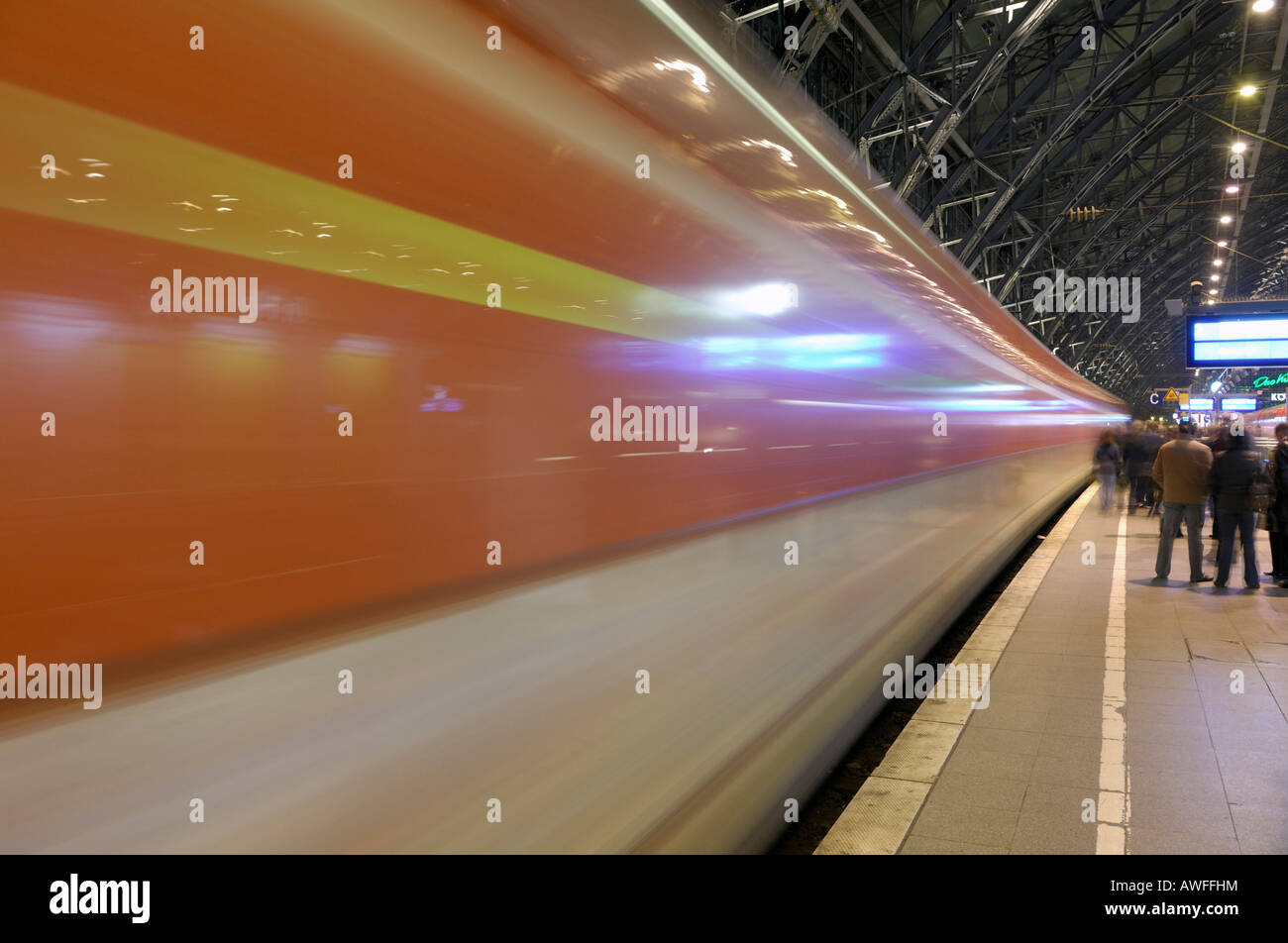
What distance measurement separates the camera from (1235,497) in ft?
25.8

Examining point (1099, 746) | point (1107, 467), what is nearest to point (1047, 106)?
point (1107, 467)

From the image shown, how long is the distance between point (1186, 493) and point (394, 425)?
8.88 metres

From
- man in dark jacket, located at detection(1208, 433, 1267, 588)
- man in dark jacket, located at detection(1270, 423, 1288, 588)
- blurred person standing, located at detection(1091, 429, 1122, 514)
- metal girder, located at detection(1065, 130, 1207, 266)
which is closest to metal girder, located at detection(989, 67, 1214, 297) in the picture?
metal girder, located at detection(1065, 130, 1207, 266)

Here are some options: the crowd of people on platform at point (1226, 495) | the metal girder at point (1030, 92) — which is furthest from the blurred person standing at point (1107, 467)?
the metal girder at point (1030, 92)

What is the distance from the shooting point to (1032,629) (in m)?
6.37

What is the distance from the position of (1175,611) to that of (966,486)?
233cm

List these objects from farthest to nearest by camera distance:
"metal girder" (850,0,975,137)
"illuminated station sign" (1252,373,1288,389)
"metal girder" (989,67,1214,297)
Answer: "metal girder" (989,67,1214,297) → "metal girder" (850,0,975,137) → "illuminated station sign" (1252,373,1288,389)

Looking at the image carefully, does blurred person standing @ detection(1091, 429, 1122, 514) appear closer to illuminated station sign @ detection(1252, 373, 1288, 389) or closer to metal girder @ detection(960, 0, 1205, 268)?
illuminated station sign @ detection(1252, 373, 1288, 389)

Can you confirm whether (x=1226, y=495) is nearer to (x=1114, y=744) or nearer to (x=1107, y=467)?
(x=1114, y=744)

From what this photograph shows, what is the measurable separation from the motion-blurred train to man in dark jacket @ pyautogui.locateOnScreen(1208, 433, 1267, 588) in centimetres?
695

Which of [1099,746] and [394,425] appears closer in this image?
[394,425]

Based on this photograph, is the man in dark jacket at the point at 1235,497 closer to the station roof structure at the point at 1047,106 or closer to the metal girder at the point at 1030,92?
the station roof structure at the point at 1047,106

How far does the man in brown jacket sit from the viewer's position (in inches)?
324
